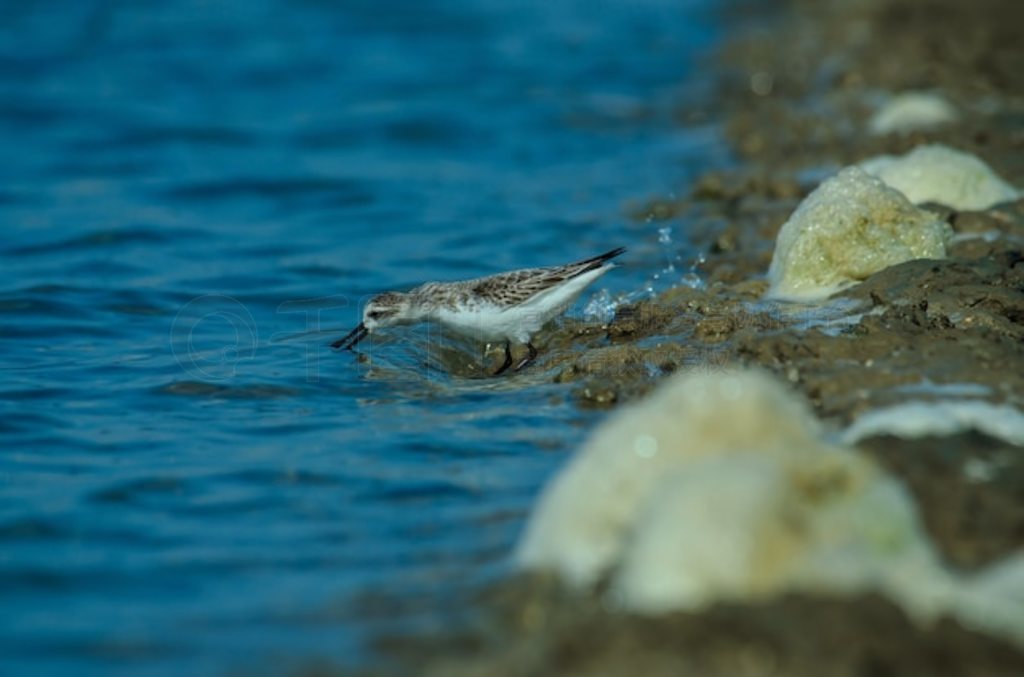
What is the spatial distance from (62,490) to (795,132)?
9.75m

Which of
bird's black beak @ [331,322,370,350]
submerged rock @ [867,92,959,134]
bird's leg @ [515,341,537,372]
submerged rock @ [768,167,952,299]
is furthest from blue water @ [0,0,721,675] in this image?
submerged rock @ [867,92,959,134]

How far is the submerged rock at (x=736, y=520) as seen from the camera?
14.2 ft

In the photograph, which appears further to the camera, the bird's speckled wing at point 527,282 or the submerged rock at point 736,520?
the bird's speckled wing at point 527,282

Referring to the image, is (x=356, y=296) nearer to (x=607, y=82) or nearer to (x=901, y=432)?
(x=901, y=432)

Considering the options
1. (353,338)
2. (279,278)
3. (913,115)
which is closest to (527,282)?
(353,338)

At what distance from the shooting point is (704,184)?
12.7 m

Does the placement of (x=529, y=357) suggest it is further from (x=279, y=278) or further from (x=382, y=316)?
(x=279, y=278)

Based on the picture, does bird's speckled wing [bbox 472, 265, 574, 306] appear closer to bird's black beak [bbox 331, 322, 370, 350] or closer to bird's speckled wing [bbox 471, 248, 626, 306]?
bird's speckled wing [bbox 471, 248, 626, 306]

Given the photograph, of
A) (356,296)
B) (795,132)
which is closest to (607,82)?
(795,132)

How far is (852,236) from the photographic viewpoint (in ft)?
28.8

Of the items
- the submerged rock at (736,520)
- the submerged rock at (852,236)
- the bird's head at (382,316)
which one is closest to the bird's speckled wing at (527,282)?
the bird's head at (382,316)

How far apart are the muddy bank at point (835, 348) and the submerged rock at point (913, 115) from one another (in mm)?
152

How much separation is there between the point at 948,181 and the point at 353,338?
4.55 m

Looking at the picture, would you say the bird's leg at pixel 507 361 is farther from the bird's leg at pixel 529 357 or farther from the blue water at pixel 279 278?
the blue water at pixel 279 278
